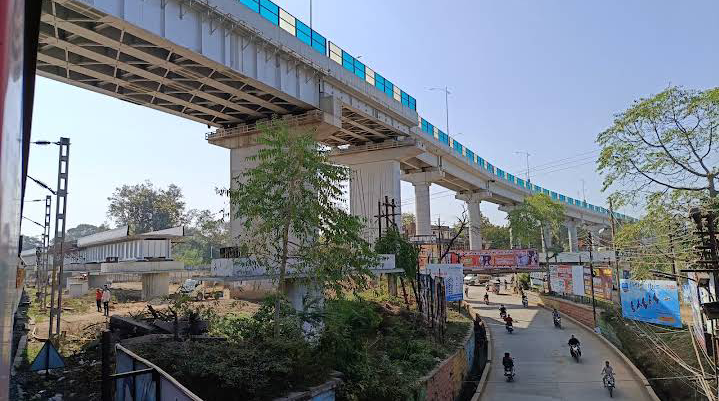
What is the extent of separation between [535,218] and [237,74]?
130 feet

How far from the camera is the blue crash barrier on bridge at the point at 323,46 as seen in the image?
24864mm

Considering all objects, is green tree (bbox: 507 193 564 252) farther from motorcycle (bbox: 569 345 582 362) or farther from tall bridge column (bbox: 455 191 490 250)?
motorcycle (bbox: 569 345 582 362)

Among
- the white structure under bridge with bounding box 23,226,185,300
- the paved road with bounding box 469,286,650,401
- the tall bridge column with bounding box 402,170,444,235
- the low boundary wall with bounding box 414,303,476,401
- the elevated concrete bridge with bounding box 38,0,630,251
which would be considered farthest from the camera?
the tall bridge column with bounding box 402,170,444,235

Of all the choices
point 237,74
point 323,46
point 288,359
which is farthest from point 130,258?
point 288,359

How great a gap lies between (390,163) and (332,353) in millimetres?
30441

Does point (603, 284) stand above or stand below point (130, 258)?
below

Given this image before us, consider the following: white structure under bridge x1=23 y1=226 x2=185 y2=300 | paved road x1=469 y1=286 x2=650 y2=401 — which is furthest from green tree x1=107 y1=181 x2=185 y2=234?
paved road x1=469 y1=286 x2=650 y2=401

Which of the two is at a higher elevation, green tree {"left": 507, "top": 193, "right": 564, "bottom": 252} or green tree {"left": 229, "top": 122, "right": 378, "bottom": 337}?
green tree {"left": 507, "top": 193, "right": 564, "bottom": 252}

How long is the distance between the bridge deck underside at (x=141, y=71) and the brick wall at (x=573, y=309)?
22097mm

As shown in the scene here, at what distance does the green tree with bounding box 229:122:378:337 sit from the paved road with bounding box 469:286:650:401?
985 centimetres

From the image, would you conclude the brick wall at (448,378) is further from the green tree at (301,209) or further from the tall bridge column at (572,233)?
the tall bridge column at (572,233)

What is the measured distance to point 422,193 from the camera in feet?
171

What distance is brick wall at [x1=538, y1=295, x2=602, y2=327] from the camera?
3190cm

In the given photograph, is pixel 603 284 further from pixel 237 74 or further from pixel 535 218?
pixel 237 74
